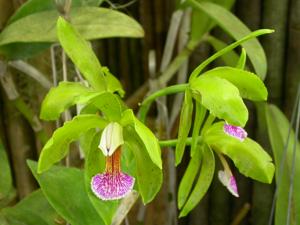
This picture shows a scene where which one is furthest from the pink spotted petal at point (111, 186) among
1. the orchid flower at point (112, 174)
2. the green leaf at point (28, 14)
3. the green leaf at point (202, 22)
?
the green leaf at point (202, 22)

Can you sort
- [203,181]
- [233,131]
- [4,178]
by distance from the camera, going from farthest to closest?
[4,178] → [203,181] → [233,131]

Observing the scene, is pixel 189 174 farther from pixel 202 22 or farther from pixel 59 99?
pixel 202 22

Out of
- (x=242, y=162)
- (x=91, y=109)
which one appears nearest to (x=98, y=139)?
(x=91, y=109)

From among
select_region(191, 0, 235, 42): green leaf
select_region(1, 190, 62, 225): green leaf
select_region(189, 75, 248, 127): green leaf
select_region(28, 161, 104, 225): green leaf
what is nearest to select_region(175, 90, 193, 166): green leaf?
select_region(189, 75, 248, 127): green leaf

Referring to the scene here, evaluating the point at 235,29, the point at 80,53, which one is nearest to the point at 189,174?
the point at 80,53

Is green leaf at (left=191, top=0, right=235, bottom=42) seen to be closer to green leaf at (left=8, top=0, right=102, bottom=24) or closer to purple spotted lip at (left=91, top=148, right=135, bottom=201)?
green leaf at (left=8, top=0, right=102, bottom=24)

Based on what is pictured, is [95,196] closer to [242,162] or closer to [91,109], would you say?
[91,109]

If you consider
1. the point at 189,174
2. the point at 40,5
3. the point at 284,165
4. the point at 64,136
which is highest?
the point at 40,5
